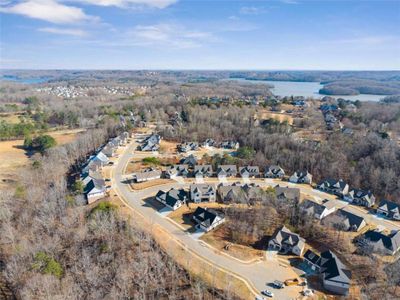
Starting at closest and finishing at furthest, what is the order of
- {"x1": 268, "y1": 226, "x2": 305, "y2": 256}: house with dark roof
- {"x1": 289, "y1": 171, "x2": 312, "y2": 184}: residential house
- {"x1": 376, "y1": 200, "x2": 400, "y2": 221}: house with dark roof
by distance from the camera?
1. {"x1": 268, "y1": 226, "x2": 305, "y2": 256}: house with dark roof
2. {"x1": 376, "y1": 200, "x2": 400, "y2": 221}: house with dark roof
3. {"x1": 289, "y1": 171, "x2": 312, "y2": 184}: residential house

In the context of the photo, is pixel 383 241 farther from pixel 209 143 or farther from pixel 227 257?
pixel 209 143

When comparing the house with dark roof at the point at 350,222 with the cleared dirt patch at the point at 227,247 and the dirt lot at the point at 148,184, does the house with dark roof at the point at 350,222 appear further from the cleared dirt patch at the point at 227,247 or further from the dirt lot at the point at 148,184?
the dirt lot at the point at 148,184

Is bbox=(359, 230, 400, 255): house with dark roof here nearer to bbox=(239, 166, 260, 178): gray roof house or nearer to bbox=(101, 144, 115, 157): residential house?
bbox=(239, 166, 260, 178): gray roof house

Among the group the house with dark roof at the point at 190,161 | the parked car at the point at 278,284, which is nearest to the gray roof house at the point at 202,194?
the house with dark roof at the point at 190,161

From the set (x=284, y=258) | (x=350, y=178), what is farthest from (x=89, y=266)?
(x=350, y=178)

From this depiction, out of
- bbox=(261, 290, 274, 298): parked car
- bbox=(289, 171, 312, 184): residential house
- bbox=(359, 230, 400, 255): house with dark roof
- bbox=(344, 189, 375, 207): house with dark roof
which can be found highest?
bbox=(289, 171, 312, 184): residential house

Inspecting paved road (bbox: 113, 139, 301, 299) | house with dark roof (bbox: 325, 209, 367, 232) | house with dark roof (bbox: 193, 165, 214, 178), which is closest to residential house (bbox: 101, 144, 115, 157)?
house with dark roof (bbox: 193, 165, 214, 178)
